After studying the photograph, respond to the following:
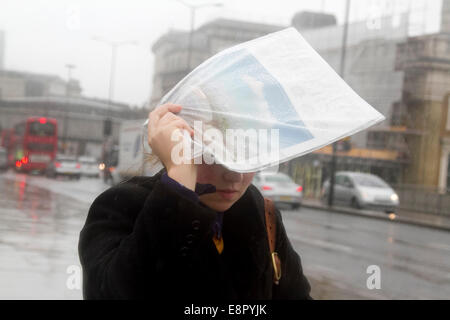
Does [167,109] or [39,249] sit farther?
[39,249]

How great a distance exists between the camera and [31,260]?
6188mm

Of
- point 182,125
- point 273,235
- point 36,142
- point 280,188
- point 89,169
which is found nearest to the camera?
point 182,125

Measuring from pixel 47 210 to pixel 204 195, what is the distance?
37.8ft

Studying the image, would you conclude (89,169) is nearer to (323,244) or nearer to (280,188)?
(280,188)

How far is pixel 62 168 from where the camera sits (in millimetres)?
30609

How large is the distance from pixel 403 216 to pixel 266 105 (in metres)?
19.0

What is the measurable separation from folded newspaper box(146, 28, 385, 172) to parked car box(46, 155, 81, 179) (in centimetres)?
3044

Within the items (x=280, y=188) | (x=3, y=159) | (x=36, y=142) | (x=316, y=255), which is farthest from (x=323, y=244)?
(x=3, y=159)

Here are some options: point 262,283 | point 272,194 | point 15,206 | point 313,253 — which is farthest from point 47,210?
point 262,283

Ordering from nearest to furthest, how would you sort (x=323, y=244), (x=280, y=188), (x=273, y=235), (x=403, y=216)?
(x=273, y=235) < (x=323, y=244) < (x=280, y=188) < (x=403, y=216)

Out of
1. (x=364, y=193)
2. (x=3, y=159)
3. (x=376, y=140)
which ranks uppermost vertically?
(x=376, y=140)

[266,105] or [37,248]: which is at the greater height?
[266,105]

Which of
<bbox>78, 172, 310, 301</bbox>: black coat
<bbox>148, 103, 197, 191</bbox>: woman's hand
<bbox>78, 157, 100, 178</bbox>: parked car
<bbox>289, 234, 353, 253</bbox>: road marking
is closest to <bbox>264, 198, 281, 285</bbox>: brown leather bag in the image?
<bbox>78, 172, 310, 301</bbox>: black coat
